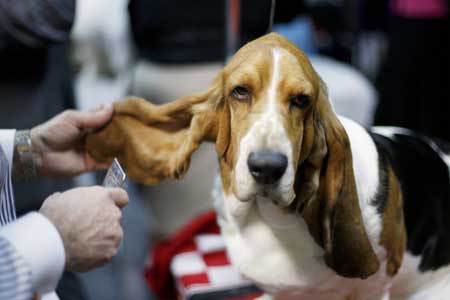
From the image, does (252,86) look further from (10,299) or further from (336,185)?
(10,299)

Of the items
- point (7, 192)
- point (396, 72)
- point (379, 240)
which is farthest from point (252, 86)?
point (396, 72)

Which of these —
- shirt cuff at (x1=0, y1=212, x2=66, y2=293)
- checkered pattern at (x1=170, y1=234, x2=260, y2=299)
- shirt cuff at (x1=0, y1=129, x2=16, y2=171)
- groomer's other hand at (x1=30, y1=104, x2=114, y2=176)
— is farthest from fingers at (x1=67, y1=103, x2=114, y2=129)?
checkered pattern at (x1=170, y1=234, x2=260, y2=299)

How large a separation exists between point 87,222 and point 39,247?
88mm

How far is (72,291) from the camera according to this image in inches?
48.9

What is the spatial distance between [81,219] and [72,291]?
48cm

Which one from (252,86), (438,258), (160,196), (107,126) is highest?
(252,86)

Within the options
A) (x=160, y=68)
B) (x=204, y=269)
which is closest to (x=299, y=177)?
(x=204, y=269)

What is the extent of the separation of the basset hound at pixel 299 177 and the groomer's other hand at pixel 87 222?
0.37 ft

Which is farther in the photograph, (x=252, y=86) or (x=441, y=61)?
(x=441, y=61)

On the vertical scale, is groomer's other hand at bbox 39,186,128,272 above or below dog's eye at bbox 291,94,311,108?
below

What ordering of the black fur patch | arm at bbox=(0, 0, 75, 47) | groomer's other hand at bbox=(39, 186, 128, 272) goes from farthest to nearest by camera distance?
1. arm at bbox=(0, 0, 75, 47)
2. the black fur patch
3. groomer's other hand at bbox=(39, 186, 128, 272)

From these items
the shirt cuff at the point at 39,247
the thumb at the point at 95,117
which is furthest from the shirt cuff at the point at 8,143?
the shirt cuff at the point at 39,247

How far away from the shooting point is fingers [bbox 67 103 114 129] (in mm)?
959

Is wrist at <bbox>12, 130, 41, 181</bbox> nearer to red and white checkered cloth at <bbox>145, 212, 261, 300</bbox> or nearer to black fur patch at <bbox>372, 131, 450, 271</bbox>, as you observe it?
red and white checkered cloth at <bbox>145, 212, 261, 300</bbox>
